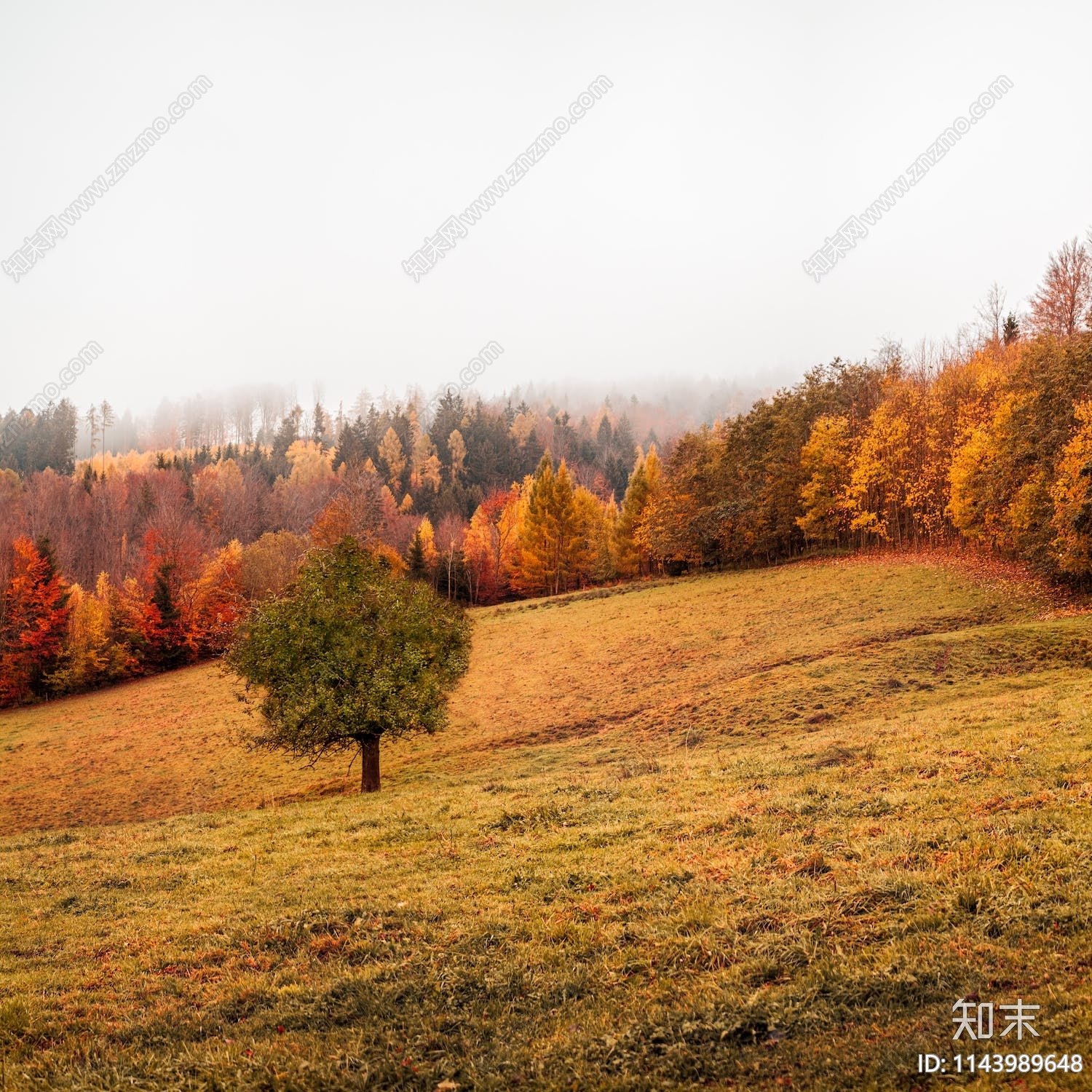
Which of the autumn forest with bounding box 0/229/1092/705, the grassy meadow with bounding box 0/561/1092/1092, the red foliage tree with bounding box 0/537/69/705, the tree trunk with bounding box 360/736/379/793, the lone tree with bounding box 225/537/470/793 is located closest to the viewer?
the grassy meadow with bounding box 0/561/1092/1092

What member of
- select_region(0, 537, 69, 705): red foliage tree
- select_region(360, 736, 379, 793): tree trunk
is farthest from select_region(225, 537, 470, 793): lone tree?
select_region(0, 537, 69, 705): red foliage tree

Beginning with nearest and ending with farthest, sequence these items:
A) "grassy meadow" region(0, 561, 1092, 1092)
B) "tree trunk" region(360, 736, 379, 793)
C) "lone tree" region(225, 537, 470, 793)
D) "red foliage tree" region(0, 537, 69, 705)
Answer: "grassy meadow" region(0, 561, 1092, 1092), "lone tree" region(225, 537, 470, 793), "tree trunk" region(360, 736, 379, 793), "red foliage tree" region(0, 537, 69, 705)

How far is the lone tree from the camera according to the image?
2220 centimetres

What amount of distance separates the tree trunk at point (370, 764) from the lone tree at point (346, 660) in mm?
27

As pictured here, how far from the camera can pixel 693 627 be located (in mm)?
42312

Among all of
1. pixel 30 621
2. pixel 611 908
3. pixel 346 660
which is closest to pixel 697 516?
pixel 346 660

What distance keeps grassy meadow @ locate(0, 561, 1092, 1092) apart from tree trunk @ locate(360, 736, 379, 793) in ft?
5.30

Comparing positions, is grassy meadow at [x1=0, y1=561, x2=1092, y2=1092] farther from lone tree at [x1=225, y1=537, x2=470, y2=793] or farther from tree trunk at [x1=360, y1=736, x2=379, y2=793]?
lone tree at [x1=225, y1=537, x2=470, y2=793]

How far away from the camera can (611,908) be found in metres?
9.74

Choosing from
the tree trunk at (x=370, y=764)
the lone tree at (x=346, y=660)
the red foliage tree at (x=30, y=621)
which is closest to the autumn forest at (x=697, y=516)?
the red foliage tree at (x=30, y=621)

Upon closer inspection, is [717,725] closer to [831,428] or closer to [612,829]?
[612,829]

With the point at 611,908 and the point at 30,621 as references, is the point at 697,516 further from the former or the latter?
the point at 30,621

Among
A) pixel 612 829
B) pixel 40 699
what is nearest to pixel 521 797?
pixel 612 829

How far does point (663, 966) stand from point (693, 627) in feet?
116
